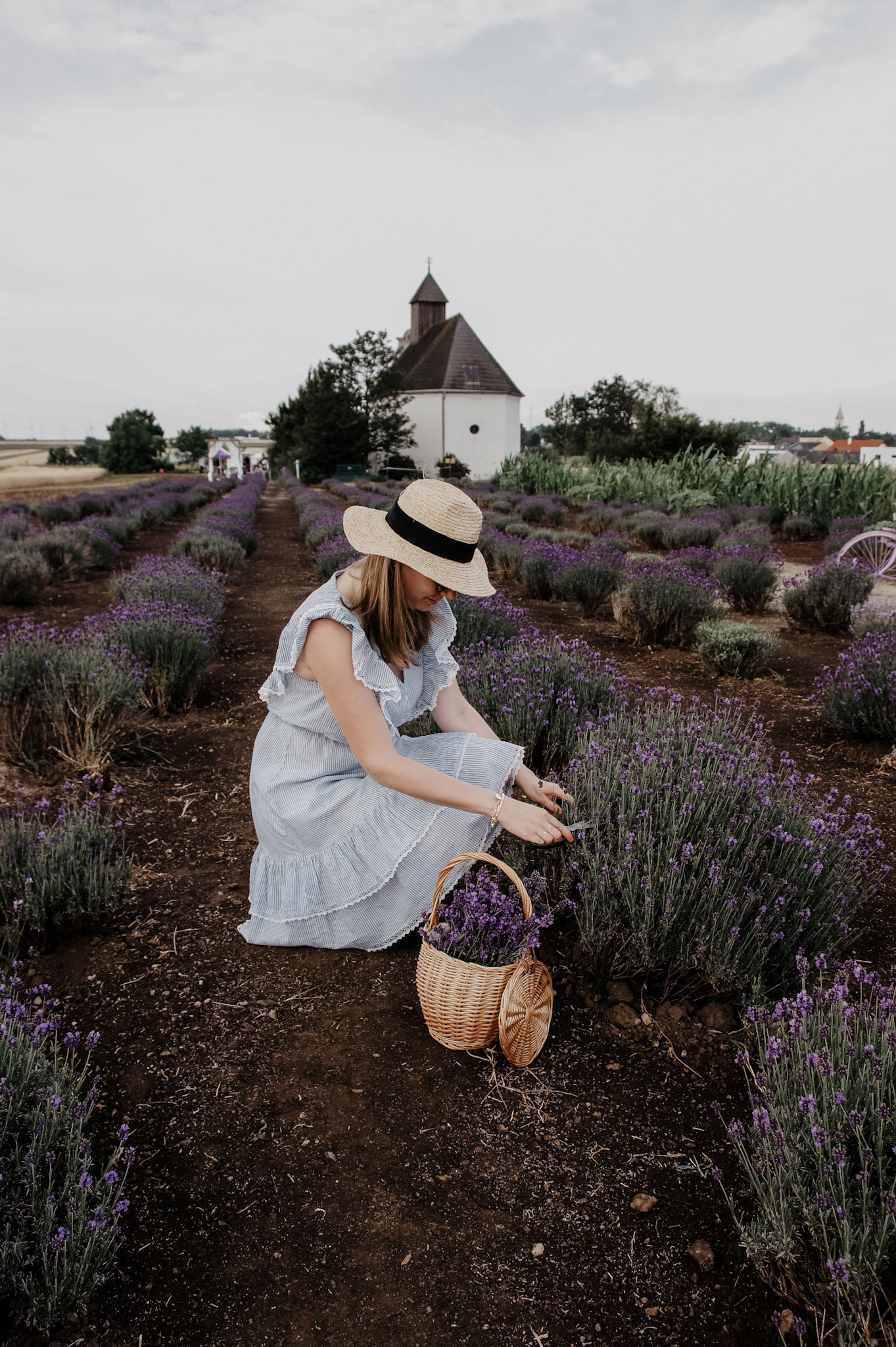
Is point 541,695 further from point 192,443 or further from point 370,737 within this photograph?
point 192,443

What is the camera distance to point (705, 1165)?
1.75m

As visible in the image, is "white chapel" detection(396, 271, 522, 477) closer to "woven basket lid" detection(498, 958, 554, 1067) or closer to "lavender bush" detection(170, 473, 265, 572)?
"lavender bush" detection(170, 473, 265, 572)

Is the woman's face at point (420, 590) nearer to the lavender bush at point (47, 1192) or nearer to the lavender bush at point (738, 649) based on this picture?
the lavender bush at point (47, 1192)

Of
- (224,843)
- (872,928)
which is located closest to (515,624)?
(224,843)

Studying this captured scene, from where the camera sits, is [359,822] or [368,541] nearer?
[368,541]

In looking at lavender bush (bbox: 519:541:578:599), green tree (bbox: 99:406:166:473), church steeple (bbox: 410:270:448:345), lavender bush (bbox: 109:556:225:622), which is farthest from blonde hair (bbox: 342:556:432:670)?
green tree (bbox: 99:406:166:473)

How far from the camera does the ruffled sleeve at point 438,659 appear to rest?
2525 millimetres

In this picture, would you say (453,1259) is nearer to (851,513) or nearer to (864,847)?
(864,847)

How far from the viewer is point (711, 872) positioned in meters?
2.05

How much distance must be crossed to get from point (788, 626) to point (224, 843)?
589cm

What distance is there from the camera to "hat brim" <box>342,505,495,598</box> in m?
2.05

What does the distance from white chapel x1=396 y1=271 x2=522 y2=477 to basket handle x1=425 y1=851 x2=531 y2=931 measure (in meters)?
45.1

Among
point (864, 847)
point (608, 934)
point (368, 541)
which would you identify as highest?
point (368, 541)

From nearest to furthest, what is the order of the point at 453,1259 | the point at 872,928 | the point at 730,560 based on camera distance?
the point at 453,1259
the point at 872,928
the point at 730,560
